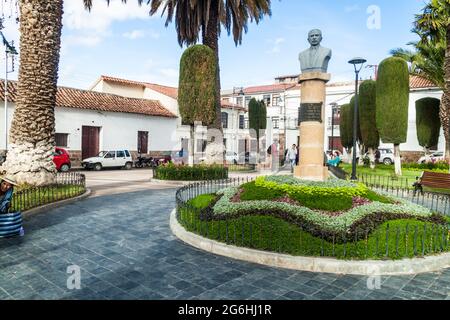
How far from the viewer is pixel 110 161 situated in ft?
86.1

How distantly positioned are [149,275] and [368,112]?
22192mm

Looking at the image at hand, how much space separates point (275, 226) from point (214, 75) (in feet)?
43.9

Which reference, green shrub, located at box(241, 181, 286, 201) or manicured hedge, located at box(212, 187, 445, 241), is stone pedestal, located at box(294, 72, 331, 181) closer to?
green shrub, located at box(241, 181, 286, 201)

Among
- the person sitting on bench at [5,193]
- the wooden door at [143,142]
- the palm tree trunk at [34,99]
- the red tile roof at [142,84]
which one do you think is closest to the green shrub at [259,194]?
the person sitting on bench at [5,193]

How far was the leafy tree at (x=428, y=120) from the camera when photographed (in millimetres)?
25234

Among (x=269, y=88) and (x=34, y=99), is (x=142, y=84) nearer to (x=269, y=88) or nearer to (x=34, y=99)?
(x=269, y=88)

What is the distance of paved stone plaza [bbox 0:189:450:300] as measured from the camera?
15.2 feet

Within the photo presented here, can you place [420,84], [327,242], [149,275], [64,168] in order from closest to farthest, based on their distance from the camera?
[149,275] → [327,242] → [64,168] → [420,84]

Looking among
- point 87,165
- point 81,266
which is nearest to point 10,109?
point 87,165

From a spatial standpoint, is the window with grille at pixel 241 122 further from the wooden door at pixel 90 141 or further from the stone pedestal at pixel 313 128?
the stone pedestal at pixel 313 128

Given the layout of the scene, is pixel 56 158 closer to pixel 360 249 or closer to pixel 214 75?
pixel 214 75

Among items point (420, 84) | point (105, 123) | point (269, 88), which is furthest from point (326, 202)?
point (269, 88)
